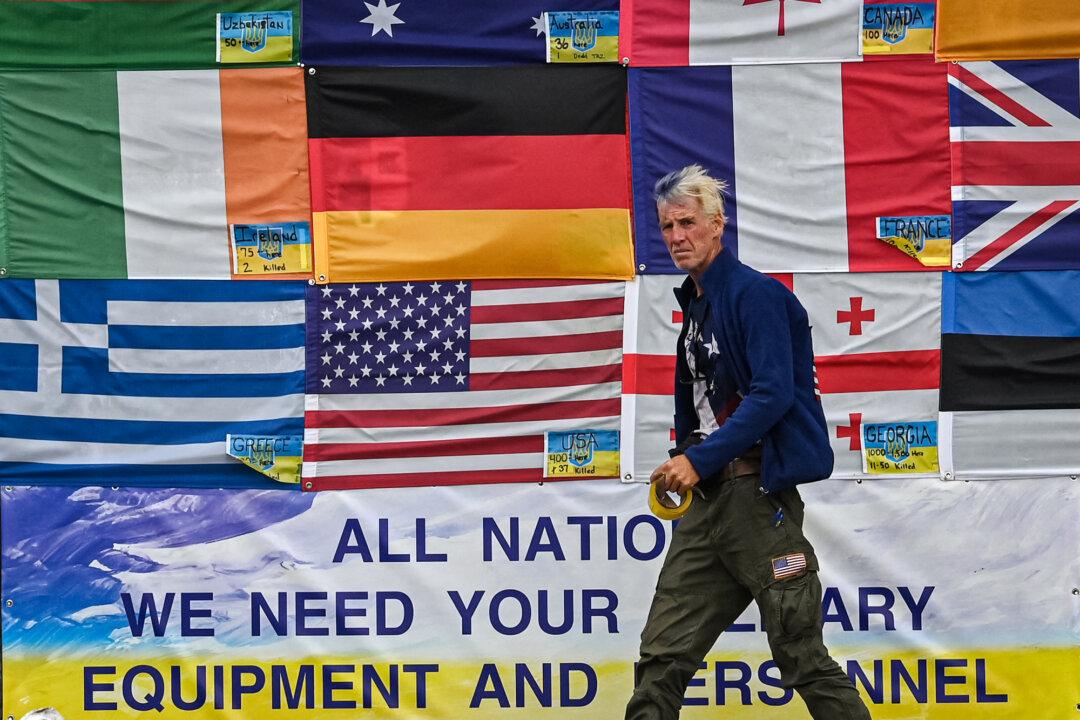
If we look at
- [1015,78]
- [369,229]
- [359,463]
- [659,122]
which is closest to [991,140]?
[1015,78]

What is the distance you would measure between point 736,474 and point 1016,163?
226 cm

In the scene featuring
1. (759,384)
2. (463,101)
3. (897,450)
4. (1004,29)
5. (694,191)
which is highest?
(1004,29)

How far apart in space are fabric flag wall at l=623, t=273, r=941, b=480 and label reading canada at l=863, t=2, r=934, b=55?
0.96 m

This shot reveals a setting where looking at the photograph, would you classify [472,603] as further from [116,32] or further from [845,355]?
[116,32]

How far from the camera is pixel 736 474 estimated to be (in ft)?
14.3

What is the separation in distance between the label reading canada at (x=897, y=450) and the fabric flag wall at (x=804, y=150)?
70 centimetres

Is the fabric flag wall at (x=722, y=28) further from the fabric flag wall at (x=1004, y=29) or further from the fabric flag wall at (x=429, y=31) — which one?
the fabric flag wall at (x=1004, y=29)

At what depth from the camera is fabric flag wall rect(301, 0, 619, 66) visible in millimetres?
5648

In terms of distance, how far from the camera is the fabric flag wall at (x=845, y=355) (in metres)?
5.68

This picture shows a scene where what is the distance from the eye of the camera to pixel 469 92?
18.6ft

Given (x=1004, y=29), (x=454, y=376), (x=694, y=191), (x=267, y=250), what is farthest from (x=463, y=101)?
(x=1004, y=29)

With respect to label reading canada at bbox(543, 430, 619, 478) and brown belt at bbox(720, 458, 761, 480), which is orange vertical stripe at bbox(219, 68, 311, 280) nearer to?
label reading canada at bbox(543, 430, 619, 478)

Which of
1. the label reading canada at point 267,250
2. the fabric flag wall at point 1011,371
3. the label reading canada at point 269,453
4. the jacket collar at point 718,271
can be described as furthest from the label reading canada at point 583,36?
the label reading canada at point 269,453

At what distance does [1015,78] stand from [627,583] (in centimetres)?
269
